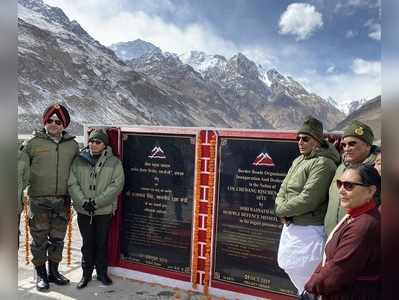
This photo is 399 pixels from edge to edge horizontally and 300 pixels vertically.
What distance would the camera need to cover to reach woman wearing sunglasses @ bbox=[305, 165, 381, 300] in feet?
6.46

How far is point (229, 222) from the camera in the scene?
174 inches

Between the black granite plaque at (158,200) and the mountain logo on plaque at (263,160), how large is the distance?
78 cm

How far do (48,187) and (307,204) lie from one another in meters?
2.75

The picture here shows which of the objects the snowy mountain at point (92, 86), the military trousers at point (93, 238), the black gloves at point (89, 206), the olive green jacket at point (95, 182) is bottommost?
the military trousers at point (93, 238)

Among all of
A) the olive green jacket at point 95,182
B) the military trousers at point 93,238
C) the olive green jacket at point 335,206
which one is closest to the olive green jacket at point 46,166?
the olive green jacket at point 95,182

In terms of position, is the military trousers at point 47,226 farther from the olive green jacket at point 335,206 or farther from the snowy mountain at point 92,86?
the snowy mountain at point 92,86

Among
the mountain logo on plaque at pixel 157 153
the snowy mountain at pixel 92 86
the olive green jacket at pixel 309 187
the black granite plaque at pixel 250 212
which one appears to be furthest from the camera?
the snowy mountain at pixel 92 86

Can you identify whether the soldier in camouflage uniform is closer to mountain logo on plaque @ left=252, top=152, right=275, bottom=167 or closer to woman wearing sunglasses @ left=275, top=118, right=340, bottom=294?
mountain logo on plaque @ left=252, top=152, right=275, bottom=167

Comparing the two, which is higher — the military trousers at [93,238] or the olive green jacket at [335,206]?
the olive green jacket at [335,206]

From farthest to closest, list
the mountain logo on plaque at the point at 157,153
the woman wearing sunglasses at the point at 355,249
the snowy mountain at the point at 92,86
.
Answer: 1. the snowy mountain at the point at 92,86
2. the mountain logo on plaque at the point at 157,153
3. the woman wearing sunglasses at the point at 355,249

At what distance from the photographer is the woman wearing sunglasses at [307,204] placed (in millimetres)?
3232

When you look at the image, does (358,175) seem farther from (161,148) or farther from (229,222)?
(161,148)

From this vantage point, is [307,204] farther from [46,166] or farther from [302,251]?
[46,166]
